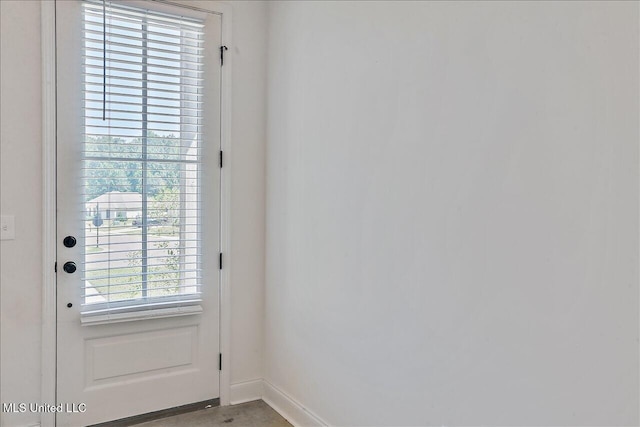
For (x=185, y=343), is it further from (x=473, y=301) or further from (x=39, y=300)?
(x=473, y=301)

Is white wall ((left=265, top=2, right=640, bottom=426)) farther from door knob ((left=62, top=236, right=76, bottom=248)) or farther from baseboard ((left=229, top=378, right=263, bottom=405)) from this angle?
door knob ((left=62, top=236, right=76, bottom=248))

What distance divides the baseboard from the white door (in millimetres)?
125

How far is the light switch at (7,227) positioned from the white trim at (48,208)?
13 cm

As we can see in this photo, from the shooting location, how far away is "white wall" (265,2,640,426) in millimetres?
1229

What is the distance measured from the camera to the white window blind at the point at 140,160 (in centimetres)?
252

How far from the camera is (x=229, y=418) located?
8.98 ft

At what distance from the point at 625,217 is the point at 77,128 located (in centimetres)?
257

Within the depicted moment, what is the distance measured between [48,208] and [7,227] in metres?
0.21

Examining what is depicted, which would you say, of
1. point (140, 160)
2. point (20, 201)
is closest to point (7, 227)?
point (20, 201)

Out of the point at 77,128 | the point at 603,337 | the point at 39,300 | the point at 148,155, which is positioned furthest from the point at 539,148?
the point at 39,300

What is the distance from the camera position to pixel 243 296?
2.99 meters

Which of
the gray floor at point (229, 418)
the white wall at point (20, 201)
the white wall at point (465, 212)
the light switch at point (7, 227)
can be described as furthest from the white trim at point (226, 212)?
the light switch at point (7, 227)

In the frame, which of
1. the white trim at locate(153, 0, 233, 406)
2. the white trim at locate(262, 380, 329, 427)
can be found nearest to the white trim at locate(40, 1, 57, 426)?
the white trim at locate(153, 0, 233, 406)

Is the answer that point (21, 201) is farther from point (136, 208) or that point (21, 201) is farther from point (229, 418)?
point (229, 418)
